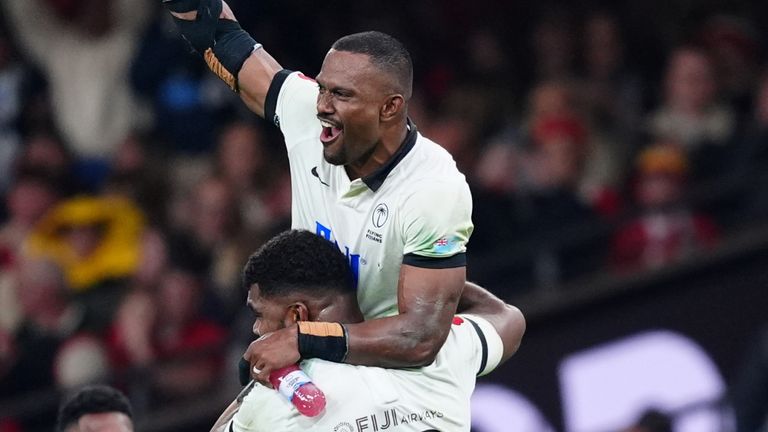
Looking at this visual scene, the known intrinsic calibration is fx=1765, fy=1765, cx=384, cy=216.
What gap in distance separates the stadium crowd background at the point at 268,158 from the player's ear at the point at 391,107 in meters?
4.11

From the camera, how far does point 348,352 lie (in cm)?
546

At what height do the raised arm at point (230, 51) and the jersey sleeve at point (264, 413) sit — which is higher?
the raised arm at point (230, 51)

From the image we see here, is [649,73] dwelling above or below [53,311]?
above

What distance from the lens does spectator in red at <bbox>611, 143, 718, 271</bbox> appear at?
9633mm

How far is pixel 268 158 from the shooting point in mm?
11492

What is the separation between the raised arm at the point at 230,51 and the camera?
20.1 ft

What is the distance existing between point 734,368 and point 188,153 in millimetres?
4348

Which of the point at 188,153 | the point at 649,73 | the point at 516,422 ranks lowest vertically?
the point at 516,422

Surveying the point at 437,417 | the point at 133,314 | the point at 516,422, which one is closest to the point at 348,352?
the point at 437,417

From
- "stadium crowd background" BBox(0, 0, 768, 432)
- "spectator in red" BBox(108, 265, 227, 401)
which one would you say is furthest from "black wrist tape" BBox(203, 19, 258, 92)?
"spectator in red" BBox(108, 265, 227, 401)

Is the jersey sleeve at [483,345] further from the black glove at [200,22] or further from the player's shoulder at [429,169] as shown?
the black glove at [200,22]

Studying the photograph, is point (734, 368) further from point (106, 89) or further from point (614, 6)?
point (106, 89)

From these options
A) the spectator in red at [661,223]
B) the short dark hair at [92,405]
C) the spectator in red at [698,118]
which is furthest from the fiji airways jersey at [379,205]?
the spectator in red at [698,118]

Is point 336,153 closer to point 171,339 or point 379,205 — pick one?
point 379,205
